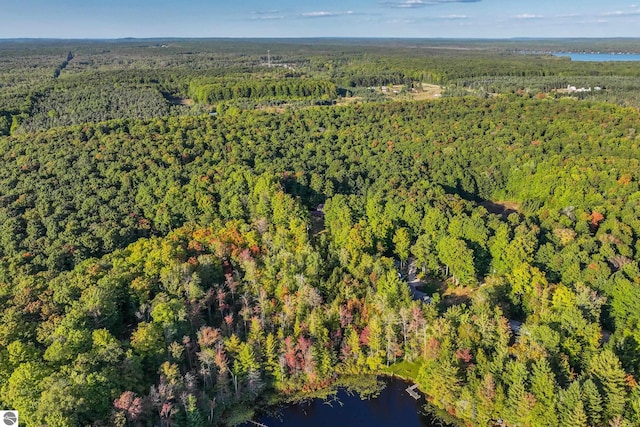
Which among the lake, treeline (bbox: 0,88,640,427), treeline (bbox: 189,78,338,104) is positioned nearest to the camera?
treeline (bbox: 0,88,640,427)

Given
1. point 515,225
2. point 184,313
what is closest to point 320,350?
point 184,313

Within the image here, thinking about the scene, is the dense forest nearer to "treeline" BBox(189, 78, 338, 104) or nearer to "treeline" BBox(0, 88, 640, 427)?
"treeline" BBox(0, 88, 640, 427)

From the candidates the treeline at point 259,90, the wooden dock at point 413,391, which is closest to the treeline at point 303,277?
the wooden dock at point 413,391

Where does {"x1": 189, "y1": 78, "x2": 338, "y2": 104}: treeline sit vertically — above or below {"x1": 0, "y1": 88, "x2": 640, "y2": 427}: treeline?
above

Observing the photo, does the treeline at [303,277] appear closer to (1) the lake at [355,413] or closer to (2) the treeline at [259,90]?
(1) the lake at [355,413]

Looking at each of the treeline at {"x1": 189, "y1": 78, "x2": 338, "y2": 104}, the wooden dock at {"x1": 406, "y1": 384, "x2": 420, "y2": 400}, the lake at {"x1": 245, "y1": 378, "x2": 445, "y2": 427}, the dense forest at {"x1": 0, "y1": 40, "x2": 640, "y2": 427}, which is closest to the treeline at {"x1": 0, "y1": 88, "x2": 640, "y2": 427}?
the dense forest at {"x1": 0, "y1": 40, "x2": 640, "y2": 427}
